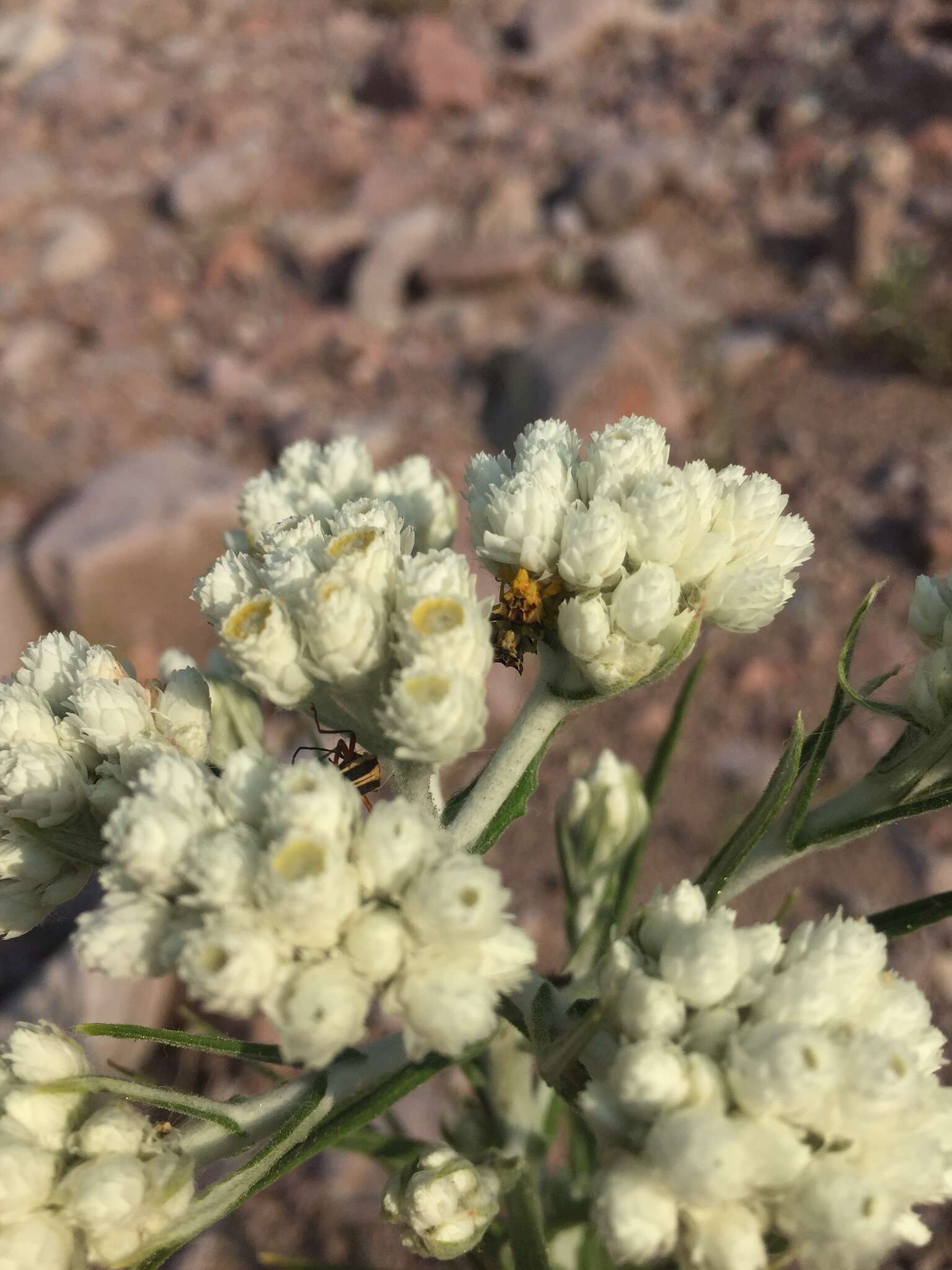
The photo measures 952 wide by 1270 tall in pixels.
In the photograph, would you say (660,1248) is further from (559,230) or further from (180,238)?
(180,238)

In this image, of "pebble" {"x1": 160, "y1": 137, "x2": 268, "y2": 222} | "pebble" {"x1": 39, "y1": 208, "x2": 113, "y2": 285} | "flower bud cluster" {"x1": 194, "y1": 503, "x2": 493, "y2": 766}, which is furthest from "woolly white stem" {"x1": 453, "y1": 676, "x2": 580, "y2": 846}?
"pebble" {"x1": 160, "y1": 137, "x2": 268, "y2": 222}

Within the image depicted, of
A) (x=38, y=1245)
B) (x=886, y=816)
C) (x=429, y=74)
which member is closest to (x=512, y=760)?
(x=886, y=816)

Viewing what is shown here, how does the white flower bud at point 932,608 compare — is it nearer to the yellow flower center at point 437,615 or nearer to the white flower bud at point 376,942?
the yellow flower center at point 437,615

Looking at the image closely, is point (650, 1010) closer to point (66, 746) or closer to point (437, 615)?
point (437, 615)

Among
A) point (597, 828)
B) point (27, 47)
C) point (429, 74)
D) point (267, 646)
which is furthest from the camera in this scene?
point (27, 47)

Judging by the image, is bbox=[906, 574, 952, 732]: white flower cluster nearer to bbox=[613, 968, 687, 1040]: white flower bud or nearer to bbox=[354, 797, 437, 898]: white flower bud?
bbox=[613, 968, 687, 1040]: white flower bud
